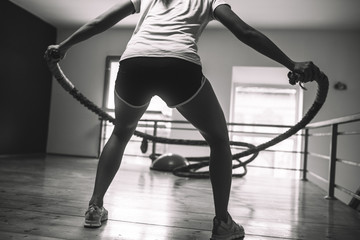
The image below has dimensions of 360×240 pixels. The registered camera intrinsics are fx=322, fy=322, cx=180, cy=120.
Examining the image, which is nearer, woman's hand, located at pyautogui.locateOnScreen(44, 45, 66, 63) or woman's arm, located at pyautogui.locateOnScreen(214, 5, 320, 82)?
woman's arm, located at pyautogui.locateOnScreen(214, 5, 320, 82)

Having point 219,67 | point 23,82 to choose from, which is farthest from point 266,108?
point 23,82

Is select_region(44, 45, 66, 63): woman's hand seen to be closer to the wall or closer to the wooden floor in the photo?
the wooden floor

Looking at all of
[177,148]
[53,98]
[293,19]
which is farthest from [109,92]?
[293,19]

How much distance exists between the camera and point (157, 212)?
1748 mm

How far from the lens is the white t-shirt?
44.5 inches

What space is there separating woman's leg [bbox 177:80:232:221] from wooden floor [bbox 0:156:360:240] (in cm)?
25

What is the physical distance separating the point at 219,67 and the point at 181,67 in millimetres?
4724

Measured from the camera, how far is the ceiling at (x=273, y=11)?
14.9 feet

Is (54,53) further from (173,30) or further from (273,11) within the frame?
(273,11)

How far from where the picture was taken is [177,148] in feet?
18.7

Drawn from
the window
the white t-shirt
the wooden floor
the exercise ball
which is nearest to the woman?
the white t-shirt

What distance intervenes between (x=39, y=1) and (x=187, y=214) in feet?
15.2

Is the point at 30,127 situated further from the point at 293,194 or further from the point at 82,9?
the point at 293,194

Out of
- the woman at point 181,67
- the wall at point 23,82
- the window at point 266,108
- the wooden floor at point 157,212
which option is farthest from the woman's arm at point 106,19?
the window at point 266,108
